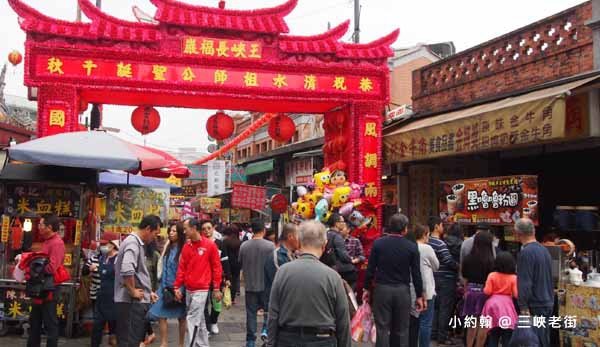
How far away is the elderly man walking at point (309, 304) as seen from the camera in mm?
4219

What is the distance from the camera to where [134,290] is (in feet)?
21.8

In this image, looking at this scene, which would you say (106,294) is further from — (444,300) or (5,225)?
(444,300)

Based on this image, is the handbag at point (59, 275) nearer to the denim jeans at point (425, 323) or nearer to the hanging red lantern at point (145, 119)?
the denim jeans at point (425, 323)

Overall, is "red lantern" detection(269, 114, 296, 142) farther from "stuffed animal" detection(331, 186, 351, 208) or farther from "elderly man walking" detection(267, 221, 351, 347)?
"elderly man walking" detection(267, 221, 351, 347)

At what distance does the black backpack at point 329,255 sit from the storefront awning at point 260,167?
14.9 m

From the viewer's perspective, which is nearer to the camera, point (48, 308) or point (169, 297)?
point (48, 308)

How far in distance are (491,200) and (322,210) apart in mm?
3211

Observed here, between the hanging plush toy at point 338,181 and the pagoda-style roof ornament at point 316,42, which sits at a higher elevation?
the pagoda-style roof ornament at point 316,42

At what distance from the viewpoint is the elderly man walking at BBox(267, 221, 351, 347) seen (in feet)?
13.8

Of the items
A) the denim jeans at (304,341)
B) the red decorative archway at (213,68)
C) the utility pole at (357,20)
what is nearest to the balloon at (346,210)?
the red decorative archway at (213,68)

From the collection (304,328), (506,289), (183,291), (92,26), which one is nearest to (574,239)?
(506,289)

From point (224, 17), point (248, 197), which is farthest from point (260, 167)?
point (224, 17)

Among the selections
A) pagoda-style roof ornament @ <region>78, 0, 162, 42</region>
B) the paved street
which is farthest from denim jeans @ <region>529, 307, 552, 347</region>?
pagoda-style roof ornament @ <region>78, 0, 162, 42</region>

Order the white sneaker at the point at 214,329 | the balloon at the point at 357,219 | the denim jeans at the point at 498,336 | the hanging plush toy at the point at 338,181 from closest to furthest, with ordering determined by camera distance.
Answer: the denim jeans at the point at 498,336 → the white sneaker at the point at 214,329 → the balloon at the point at 357,219 → the hanging plush toy at the point at 338,181
